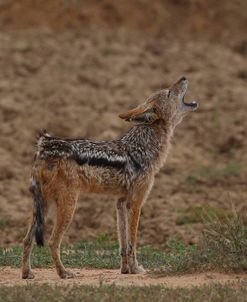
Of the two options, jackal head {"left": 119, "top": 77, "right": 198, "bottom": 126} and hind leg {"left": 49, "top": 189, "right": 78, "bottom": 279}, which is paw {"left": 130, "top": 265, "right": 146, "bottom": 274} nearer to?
hind leg {"left": 49, "top": 189, "right": 78, "bottom": 279}

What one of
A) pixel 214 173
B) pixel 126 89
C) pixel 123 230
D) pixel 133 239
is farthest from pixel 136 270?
pixel 126 89

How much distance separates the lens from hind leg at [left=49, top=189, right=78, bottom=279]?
36.3 feet

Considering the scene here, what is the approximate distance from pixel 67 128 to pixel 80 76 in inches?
101

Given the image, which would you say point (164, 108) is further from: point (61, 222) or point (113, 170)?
point (61, 222)

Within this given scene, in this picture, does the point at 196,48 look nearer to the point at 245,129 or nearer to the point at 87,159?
the point at 245,129

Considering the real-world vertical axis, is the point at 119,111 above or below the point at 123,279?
above

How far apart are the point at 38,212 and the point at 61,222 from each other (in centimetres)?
29

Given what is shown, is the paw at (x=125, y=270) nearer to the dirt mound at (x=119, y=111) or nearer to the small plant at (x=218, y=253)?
the small plant at (x=218, y=253)

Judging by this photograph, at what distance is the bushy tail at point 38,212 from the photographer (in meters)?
11.0

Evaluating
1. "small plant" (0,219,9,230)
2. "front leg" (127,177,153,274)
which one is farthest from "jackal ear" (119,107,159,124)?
A: "small plant" (0,219,9,230)

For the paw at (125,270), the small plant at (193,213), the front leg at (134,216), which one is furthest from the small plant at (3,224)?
the paw at (125,270)

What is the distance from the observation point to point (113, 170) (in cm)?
1162

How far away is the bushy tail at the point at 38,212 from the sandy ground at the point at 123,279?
0.49m

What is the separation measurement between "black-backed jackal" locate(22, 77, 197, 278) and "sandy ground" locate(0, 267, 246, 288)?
23cm
